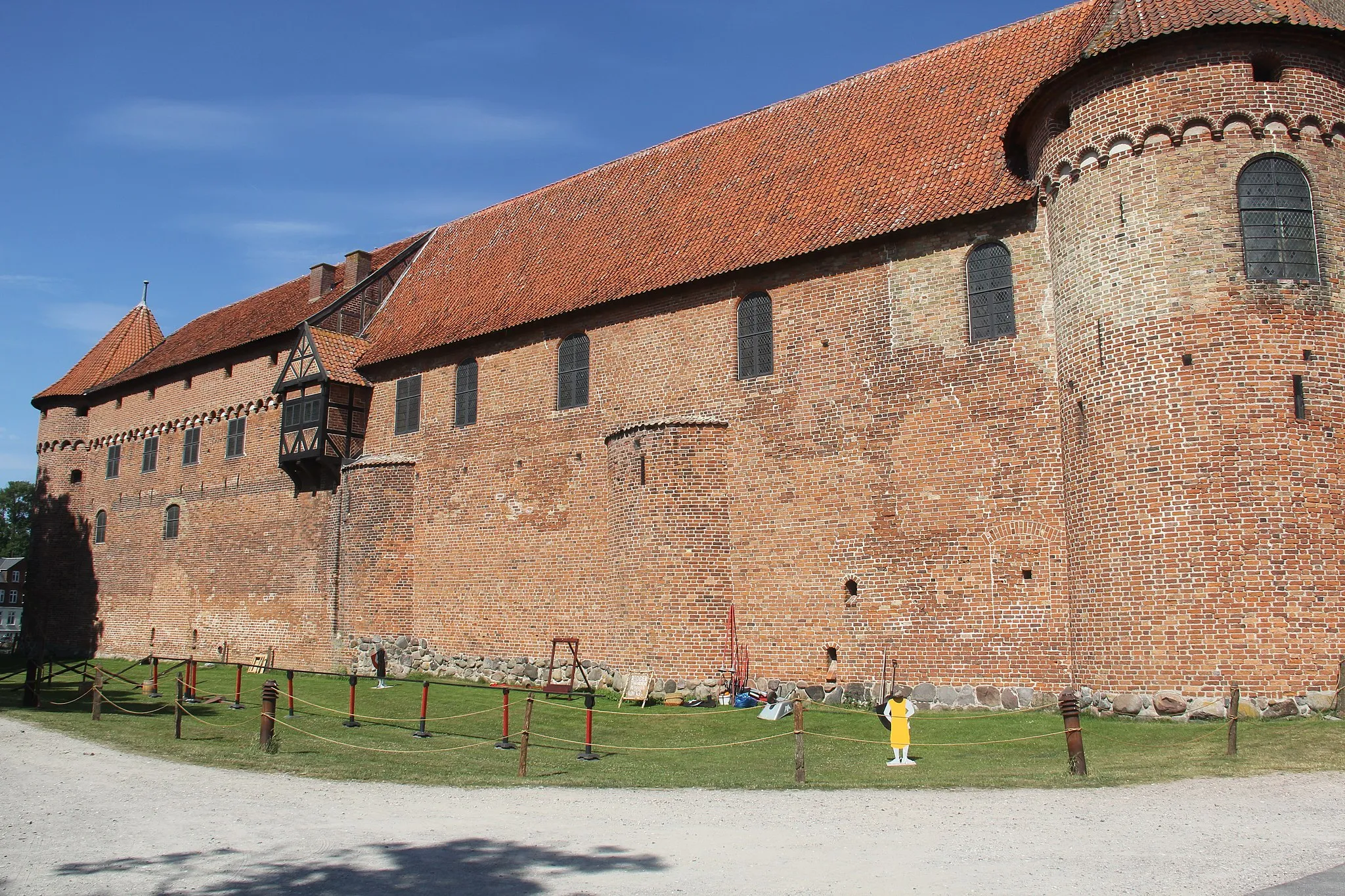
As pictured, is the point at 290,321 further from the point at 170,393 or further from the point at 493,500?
the point at 493,500

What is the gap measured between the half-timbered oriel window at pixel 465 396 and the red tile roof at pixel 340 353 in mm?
3405

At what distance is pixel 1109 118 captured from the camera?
1461 cm

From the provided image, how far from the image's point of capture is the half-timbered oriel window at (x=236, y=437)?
2900 cm

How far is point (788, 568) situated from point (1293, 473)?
7621 millimetres

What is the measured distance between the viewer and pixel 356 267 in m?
29.4

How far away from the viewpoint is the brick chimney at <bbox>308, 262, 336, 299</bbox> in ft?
99.9

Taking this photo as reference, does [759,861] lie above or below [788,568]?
below

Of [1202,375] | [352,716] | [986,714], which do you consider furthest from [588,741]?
[1202,375]

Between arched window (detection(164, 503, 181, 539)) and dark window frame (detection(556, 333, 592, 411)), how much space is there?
15661 mm

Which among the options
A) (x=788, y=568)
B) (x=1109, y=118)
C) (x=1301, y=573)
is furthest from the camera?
(x=788, y=568)

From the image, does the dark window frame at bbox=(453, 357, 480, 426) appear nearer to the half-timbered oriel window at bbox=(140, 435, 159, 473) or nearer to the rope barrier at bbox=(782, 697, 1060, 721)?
the rope barrier at bbox=(782, 697, 1060, 721)

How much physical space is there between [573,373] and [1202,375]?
12.2 metres

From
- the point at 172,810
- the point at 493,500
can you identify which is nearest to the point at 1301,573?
the point at 172,810

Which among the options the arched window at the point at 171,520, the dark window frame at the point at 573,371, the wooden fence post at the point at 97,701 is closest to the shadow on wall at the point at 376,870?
the wooden fence post at the point at 97,701
